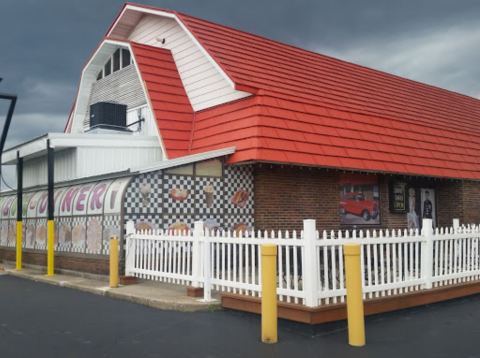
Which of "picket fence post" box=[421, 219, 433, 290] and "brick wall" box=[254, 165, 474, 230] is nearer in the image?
"picket fence post" box=[421, 219, 433, 290]

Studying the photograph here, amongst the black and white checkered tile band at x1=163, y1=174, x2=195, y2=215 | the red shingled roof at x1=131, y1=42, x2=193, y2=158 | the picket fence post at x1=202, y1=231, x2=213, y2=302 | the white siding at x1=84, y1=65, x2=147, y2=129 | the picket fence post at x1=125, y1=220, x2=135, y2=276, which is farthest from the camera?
the white siding at x1=84, y1=65, x2=147, y2=129

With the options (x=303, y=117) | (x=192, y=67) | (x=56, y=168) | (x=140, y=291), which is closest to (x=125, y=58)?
(x=192, y=67)

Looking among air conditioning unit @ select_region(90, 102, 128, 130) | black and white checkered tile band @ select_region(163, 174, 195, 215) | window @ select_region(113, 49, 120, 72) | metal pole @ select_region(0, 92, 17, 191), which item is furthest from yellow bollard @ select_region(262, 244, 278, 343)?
window @ select_region(113, 49, 120, 72)

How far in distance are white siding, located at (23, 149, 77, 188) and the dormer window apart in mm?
4368

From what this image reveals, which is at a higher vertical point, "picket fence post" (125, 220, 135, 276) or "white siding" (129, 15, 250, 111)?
"white siding" (129, 15, 250, 111)

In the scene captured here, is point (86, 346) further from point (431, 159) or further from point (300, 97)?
point (431, 159)

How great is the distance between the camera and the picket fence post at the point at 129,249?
38.0 feet

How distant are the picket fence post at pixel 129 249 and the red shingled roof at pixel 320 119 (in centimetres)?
343

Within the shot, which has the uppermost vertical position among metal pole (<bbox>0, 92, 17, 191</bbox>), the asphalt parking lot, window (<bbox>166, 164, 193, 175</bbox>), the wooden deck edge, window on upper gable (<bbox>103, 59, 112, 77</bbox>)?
window on upper gable (<bbox>103, 59, 112, 77</bbox>)

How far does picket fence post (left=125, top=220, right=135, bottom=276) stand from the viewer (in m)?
11.6

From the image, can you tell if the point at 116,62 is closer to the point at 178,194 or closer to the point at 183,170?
the point at 183,170

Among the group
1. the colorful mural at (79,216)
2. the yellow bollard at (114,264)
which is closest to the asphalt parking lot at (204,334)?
the yellow bollard at (114,264)

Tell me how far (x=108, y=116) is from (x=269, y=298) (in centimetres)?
1224

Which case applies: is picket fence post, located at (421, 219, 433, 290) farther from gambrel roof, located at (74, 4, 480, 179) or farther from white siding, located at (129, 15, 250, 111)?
white siding, located at (129, 15, 250, 111)
